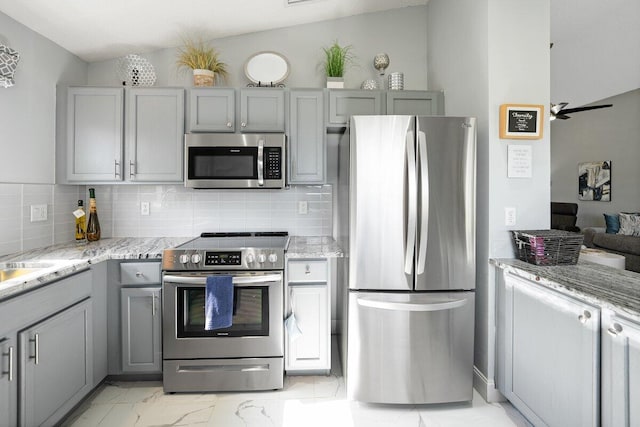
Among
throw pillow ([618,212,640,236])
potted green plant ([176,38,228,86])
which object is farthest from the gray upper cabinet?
throw pillow ([618,212,640,236])

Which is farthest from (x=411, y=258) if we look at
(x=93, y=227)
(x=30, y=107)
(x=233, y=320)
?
(x=30, y=107)

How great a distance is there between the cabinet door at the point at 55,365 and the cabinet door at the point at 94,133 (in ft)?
3.49

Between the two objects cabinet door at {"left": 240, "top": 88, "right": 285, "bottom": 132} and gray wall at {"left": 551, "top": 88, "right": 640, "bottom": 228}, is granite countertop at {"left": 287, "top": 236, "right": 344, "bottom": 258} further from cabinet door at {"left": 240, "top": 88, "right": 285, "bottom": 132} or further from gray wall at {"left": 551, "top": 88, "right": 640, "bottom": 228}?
gray wall at {"left": 551, "top": 88, "right": 640, "bottom": 228}

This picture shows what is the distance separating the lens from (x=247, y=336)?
7.00 ft

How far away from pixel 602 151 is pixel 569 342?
590 cm

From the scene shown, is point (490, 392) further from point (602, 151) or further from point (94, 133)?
point (602, 151)

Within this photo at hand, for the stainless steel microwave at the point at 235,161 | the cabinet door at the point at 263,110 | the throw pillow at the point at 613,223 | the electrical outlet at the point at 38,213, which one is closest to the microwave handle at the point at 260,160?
the stainless steel microwave at the point at 235,161

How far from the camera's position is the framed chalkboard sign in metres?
1.99

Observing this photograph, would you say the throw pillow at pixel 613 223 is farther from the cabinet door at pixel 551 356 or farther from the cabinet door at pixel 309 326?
the cabinet door at pixel 309 326

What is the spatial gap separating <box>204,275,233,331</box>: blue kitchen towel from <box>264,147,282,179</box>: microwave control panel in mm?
851

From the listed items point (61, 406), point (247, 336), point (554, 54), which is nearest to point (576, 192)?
point (554, 54)

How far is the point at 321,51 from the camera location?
2.95 meters

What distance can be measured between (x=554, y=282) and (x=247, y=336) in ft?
5.76

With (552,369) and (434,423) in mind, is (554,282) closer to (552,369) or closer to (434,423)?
(552,369)
